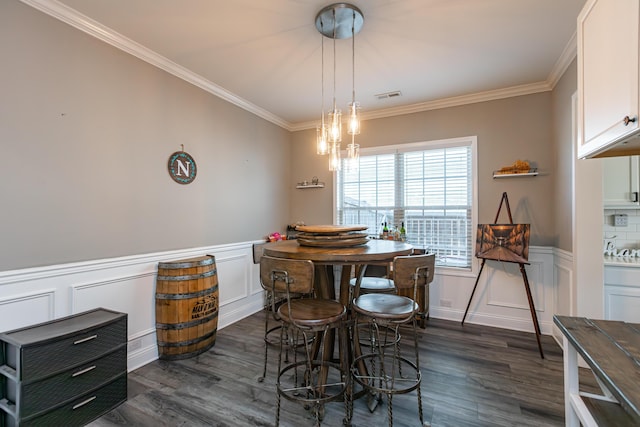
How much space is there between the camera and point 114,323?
79.2 inches

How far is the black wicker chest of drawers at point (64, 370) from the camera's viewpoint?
1618 millimetres

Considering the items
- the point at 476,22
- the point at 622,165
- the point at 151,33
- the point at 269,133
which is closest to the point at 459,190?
the point at 622,165

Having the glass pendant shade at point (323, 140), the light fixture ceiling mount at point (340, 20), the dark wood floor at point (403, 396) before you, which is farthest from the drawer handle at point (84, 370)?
the light fixture ceiling mount at point (340, 20)

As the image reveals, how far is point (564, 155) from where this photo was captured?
9.41ft

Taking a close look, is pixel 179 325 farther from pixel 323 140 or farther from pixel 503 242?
pixel 503 242

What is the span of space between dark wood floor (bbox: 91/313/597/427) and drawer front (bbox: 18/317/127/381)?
0.44 m

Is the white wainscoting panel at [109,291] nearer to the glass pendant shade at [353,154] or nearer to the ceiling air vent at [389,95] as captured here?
the glass pendant shade at [353,154]

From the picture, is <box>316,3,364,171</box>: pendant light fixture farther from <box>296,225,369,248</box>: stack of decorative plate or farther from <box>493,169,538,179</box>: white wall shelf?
<box>493,169,538,179</box>: white wall shelf

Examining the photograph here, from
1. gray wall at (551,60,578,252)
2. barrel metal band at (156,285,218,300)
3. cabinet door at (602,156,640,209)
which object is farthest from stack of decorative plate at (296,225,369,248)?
cabinet door at (602,156,640,209)

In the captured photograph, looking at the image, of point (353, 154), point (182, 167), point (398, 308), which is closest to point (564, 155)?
point (353, 154)

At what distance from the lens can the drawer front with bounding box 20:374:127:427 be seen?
1.69 metres

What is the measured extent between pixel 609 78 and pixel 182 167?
3159 millimetres

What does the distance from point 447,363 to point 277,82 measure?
10.9 ft

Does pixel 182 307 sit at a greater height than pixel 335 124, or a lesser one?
lesser
